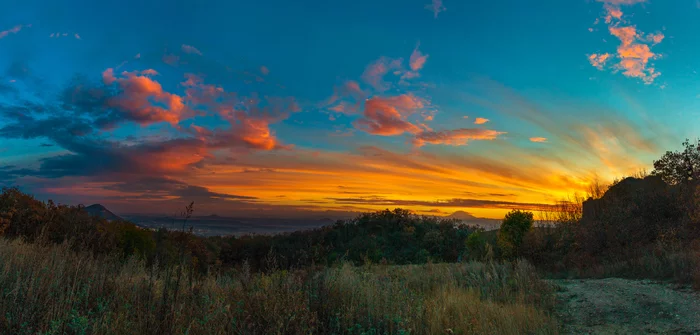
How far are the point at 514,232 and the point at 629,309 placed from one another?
30.3ft

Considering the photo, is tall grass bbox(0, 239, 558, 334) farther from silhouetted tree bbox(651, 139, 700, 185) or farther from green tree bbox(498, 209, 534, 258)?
silhouetted tree bbox(651, 139, 700, 185)

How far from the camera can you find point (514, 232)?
17.9 m

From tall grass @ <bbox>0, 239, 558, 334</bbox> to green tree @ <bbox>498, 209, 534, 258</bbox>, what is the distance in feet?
29.6

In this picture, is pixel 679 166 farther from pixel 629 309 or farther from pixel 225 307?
pixel 225 307

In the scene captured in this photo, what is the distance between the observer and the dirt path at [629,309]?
7691 mm

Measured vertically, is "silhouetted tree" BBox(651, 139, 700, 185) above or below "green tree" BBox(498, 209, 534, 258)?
above

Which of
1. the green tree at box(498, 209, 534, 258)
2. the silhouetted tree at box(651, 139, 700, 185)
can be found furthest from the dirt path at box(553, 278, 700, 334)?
the silhouetted tree at box(651, 139, 700, 185)

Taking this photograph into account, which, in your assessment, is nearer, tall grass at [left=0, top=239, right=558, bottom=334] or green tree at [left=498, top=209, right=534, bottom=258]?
tall grass at [left=0, top=239, right=558, bottom=334]

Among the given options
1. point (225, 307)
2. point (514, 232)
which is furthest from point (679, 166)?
point (225, 307)

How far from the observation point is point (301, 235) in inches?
965

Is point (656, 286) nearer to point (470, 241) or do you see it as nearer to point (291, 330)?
point (470, 241)

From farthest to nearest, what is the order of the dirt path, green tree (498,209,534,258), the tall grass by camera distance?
green tree (498,209,534,258) → the dirt path → the tall grass

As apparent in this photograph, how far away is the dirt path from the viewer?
7.69 m

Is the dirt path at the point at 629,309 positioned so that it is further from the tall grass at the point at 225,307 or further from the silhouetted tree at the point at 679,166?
the silhouetted tree at the point at 679,166
